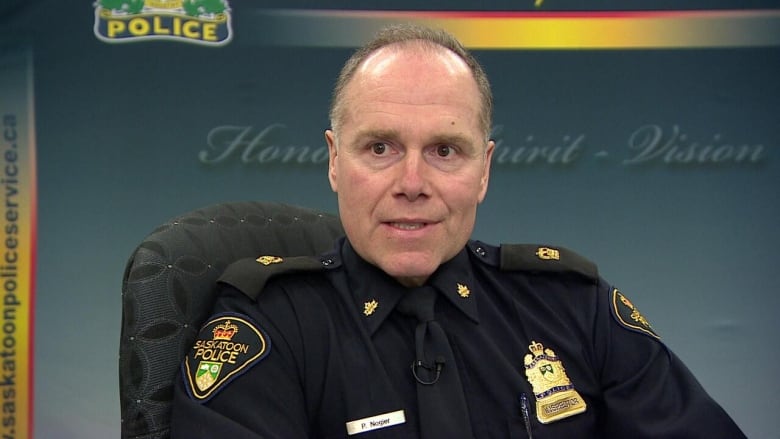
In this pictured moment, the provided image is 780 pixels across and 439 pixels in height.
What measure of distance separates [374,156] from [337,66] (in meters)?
1.42

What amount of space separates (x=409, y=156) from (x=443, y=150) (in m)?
0.07

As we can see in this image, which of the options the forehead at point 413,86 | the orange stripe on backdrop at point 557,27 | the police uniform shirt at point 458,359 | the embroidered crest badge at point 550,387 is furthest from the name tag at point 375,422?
the orange stripe on backdrop at point 557,27

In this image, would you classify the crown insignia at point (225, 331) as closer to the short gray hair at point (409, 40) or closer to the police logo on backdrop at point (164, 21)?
the short gray hair at point (409, 40)

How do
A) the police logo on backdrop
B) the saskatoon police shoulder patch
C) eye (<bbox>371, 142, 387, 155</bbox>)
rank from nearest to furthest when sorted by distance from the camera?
the saskatoon police shoulder patch → eye (<bbox>371, 142, 387, 155</bbox>) → the police logo on backdrop

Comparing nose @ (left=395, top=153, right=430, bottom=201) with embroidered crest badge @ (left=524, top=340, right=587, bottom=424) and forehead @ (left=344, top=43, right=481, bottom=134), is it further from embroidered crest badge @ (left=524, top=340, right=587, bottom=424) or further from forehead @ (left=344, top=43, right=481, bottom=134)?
embroidered crest badge @ (left=524, top=340, right=587, bottom=424)

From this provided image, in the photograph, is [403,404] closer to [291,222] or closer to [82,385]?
[291,222]

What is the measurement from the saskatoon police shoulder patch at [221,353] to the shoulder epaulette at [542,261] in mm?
527

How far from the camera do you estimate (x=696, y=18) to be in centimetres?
280

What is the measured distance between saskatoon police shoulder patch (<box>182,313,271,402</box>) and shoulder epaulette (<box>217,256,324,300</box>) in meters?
0.06

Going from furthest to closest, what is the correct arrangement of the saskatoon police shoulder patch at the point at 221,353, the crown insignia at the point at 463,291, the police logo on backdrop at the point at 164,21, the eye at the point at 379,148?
the police logo on backdrop at the point at 164,21, the crown insignia at the point at 463,291, the eye at the point at 379,148, the saskatoon police shoulder patch at the point at 221,353

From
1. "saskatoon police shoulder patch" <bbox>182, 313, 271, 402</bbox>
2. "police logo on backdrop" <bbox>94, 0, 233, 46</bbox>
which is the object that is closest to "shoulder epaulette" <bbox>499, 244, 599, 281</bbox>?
"saskatoon police shoulder patch" <bbox>182, 313, 271, 402</bbox>

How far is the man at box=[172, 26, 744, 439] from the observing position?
1.30 metres

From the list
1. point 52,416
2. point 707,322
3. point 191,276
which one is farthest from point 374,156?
point 707,322

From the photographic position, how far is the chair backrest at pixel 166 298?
134 cm
